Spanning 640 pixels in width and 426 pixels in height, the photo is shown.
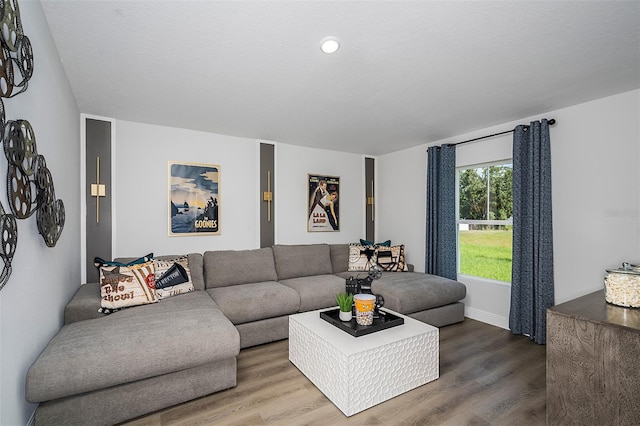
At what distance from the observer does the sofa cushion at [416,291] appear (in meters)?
3.12

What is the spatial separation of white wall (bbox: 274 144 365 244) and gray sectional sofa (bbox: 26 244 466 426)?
923 millimetres

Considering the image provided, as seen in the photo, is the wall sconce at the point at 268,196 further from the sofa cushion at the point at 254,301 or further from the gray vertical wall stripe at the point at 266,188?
the sofa cushion at the point at 254,301

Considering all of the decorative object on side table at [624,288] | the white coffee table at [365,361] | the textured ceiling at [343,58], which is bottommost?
the white coffee table at [365,361]

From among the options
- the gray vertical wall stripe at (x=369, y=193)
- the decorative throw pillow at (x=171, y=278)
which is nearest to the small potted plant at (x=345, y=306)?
the decorative throw pillow at (x=171, y=278)

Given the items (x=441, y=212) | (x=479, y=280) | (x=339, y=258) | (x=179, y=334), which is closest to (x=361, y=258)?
(x=339, y=258)

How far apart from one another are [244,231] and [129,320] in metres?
1.92

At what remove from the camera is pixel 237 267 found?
3439 millimetres

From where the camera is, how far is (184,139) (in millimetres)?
3566

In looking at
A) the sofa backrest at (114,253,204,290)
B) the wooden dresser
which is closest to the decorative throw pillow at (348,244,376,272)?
the sofa backrest at (114,253,204,290)

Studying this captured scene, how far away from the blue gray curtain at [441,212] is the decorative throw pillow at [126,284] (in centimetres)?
338

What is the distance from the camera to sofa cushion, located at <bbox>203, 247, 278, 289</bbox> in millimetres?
3305

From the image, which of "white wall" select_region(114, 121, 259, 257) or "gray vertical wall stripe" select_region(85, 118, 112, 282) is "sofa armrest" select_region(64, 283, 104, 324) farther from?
"white wall" select_region(114, 121, 259, 257)

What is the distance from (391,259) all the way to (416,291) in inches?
34.4

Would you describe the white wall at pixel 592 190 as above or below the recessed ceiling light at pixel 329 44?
below
